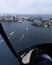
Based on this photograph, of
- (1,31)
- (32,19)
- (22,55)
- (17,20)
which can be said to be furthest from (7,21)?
(32,19)

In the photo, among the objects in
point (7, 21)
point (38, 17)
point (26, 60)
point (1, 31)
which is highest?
point (1, 31)

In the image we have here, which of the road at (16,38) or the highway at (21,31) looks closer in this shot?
the road at (16,38)

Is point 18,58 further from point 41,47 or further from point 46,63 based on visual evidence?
point 46,63

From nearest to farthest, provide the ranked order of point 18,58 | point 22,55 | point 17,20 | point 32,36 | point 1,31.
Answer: point 1,31, point 18,58, point 22,55, point 17,20, point 32,36

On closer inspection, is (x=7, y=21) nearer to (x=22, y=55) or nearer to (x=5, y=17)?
(x=5, y=17)

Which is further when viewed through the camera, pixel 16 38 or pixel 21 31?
pixel 21 31

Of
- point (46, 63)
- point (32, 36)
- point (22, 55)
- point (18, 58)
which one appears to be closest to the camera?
→ point (46, 63)

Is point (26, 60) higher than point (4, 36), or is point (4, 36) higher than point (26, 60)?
point (4, 36)

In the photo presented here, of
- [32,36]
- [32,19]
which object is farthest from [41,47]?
[32,36]

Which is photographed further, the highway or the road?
the highway

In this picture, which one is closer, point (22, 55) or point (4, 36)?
point (4, 36)
